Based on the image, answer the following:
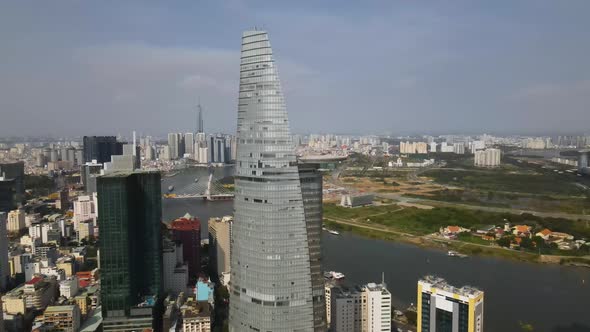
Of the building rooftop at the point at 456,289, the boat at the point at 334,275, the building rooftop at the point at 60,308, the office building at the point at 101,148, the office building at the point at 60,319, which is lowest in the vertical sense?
the office building at the point at 60,319

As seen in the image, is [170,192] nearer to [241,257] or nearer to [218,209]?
[218,209]

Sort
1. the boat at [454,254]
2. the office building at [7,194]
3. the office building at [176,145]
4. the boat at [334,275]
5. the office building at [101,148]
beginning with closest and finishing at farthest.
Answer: the boat at [334,275], the boat at [454,254], the office building at [7,194], the office building at [101,148], the office building at [176,145]

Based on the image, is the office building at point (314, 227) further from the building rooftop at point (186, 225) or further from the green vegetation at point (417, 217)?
the green vegetation at point (417, 217)

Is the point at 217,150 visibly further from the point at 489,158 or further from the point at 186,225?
the point at 186,225

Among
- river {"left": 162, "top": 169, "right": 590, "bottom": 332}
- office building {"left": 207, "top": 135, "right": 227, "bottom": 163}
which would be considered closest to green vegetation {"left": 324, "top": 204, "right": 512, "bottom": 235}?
river {"left": 162, "top": 169, "right": 590, "bottom": 332}

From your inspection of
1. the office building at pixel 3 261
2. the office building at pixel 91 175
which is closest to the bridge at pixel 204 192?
the office building at pixel 91 175

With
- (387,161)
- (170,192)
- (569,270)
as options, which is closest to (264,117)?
(569,270)
